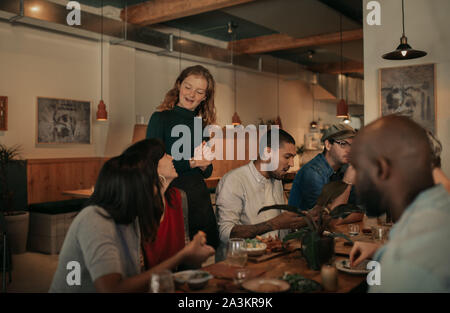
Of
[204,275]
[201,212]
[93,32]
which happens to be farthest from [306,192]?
[93,32]

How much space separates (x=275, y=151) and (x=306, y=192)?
1.78 ft

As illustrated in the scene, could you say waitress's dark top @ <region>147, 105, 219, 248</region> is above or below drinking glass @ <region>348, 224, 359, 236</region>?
above

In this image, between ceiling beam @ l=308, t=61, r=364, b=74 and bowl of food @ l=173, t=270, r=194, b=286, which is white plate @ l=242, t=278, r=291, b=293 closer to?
bowl of food @ l=173, t=270, r=194, b=286

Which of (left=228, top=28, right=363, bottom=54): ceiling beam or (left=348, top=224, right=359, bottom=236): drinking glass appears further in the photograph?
(left=228, top=28, right=363, bottom=54): ceiling beam

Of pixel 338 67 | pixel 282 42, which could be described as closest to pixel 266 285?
pixel 282 42

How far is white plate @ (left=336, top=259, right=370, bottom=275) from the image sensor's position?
1799mm

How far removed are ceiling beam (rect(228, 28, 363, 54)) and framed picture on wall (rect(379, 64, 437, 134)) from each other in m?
3.14

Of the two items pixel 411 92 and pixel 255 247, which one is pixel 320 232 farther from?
pixel 411 92

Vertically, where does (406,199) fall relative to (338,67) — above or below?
below

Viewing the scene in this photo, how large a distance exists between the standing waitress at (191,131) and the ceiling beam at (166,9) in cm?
304

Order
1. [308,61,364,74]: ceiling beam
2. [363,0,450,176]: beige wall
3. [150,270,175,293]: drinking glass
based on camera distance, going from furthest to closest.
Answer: [308,61,364,74]: ceiling beam → [363,0,450,176]: beige wall → [150,270,175,293]: drinking glass

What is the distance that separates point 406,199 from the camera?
119 cm

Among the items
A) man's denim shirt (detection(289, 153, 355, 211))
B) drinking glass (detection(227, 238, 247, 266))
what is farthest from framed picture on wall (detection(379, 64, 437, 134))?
drinking glass (detection(227, 238, 247, 266))

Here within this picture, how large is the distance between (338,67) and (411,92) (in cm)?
705
